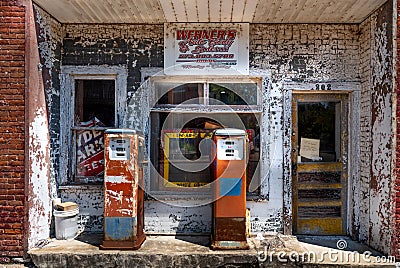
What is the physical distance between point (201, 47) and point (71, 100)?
221 cm

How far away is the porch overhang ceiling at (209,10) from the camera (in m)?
5.13

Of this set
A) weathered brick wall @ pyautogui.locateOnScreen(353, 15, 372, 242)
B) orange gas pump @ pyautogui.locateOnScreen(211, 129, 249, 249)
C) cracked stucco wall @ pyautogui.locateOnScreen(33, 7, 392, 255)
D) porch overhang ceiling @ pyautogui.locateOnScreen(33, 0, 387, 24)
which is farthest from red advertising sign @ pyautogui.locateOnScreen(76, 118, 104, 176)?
weathered brick wall @ pyautogui.locateOnScreen(353, 15, 372, 242)

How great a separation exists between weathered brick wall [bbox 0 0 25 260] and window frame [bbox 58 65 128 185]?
950 mm

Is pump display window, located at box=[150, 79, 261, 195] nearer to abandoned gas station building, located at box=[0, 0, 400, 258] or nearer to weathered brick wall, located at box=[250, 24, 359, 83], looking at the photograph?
abandoned gas station building, located at box=[0, 0, 400, 258]

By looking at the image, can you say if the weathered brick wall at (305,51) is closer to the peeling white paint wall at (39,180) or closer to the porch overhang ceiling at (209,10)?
the porch overhang ceiling at (209,10)

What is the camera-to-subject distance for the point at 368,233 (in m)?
5.58

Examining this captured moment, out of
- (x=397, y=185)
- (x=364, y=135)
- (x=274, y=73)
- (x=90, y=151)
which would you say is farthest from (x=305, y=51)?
(x=90, y=151)

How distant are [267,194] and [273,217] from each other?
365 millimetres

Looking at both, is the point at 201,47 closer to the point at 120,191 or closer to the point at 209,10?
the point at 209,10

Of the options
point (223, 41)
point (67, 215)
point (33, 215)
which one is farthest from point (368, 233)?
point (33, 215)

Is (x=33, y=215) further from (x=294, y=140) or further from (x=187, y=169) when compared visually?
(x=294, y=140)

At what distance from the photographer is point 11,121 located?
5.08m

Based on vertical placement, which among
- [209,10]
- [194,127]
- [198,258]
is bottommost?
[198,258]

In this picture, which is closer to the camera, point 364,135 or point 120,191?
point 120,191
